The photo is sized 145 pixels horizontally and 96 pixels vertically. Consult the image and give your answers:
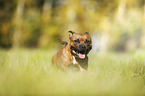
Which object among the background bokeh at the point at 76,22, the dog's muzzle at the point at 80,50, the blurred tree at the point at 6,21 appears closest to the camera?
the dog's muzzle at the point at 80,50

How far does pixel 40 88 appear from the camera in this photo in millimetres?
2699

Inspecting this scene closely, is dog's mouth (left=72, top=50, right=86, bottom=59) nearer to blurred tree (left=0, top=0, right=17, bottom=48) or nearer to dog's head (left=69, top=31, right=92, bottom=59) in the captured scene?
dog's head (left=69, top=31, right=92, bottom=59)

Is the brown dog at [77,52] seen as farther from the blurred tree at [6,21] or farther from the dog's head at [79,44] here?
the blurred tree at [6,21]

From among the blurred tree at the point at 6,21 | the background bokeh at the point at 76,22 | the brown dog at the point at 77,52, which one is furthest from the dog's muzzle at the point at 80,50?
the blurred tree at the point at 6,21

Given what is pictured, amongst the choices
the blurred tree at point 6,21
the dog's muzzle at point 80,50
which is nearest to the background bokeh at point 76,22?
the blurred tree at point 6,21

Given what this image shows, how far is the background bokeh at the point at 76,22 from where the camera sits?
17.0m

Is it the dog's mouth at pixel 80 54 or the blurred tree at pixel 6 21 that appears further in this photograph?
the blurred tree at pixel 6 21

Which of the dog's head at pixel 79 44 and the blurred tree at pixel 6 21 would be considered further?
the blurred tree at pixel 6 21

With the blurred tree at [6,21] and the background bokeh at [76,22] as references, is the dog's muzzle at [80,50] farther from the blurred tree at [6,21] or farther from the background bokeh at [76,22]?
the blurred tree at [6,21]

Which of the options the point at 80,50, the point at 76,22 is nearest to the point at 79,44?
the point at 80,50

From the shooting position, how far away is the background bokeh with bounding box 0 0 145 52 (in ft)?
55.8

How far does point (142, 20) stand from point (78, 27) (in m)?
5.20

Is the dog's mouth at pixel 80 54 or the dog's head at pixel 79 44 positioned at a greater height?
the dog's head at pixel 79 44

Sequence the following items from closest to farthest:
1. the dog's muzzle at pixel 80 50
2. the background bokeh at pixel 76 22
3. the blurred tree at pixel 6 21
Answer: the dog's muzzle at pixel 80 50 → the background bokeh at pixel 76 22 → the blurred tree at pixel 6 21
